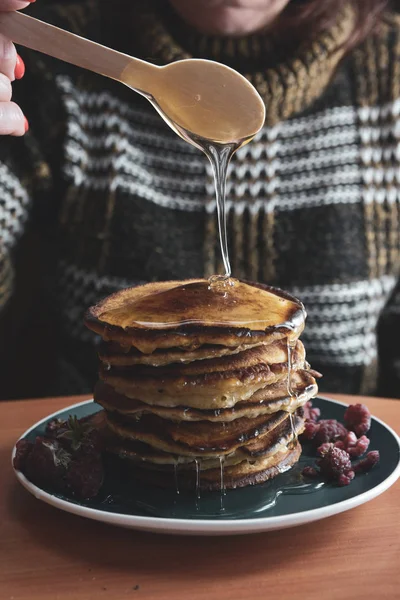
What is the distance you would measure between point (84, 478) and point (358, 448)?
0.37 meters

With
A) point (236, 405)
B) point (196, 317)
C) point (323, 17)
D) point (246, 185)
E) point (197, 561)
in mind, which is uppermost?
point (323, 17)

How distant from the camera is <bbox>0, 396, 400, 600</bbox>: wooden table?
0.69 m

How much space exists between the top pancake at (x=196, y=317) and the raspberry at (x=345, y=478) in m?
0.18

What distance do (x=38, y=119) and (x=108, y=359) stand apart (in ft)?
3.35

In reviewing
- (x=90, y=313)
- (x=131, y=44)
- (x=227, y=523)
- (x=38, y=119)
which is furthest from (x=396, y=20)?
(x=227, y=523)

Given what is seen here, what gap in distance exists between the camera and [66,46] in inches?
35.1

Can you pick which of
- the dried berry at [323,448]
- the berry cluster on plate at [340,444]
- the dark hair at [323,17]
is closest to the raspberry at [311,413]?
the berry cluster on plate at [340,444]

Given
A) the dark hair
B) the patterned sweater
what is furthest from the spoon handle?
the dark hair

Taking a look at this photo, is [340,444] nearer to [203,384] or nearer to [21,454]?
[203,384]

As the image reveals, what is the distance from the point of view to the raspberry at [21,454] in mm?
869

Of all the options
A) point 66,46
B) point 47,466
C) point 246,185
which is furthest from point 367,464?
point 246,185

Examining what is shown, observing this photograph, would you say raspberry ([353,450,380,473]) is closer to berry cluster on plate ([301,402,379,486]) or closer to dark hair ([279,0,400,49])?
berry cluster on plate ([301,402,379,486])

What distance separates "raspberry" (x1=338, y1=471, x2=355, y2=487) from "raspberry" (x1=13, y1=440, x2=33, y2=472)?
0.39 metres

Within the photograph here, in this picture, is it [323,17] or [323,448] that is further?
[323,17]
